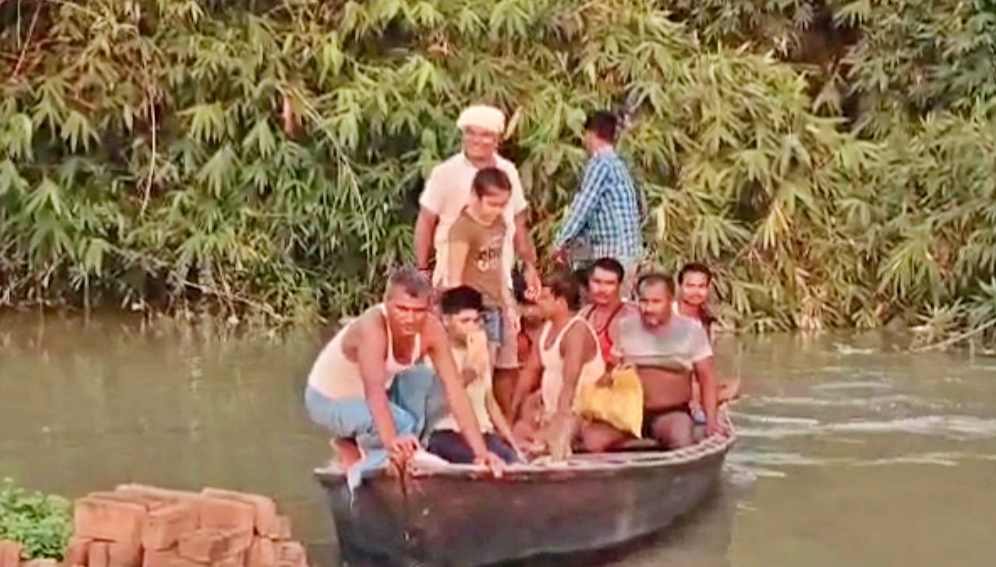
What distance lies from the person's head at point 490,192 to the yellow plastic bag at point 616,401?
0.80 meters

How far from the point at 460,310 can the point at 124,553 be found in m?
1.84

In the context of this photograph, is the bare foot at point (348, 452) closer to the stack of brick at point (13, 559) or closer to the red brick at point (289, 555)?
the red brick at point (289, 555)

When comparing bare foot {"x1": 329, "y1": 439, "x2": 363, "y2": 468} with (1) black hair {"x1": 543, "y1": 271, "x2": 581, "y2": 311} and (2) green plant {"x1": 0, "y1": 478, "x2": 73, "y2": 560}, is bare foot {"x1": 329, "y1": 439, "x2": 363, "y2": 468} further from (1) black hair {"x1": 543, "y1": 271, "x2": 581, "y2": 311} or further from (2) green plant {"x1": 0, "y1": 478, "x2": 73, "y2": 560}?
(1) black hair {"x1": 543, "y1": 271, "x2": 581, "y2": 311}

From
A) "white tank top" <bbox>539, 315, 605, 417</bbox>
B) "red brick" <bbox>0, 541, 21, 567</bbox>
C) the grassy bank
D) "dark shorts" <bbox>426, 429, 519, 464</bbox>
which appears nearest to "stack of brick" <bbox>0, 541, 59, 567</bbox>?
"red brick" <bbox>0, 541, 21, 567</bbox>

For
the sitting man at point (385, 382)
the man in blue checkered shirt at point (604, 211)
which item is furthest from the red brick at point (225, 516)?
the man in blue checkered shirt at point (604, 211)

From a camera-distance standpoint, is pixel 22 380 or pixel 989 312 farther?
pixel 989 312

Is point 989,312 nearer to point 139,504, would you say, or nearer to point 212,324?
point 212,324

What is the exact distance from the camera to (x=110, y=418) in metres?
11.5

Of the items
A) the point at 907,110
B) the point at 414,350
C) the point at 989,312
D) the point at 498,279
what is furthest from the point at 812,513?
the point at 907,110

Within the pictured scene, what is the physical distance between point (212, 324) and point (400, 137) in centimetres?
179

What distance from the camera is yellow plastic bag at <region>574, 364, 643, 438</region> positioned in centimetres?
866

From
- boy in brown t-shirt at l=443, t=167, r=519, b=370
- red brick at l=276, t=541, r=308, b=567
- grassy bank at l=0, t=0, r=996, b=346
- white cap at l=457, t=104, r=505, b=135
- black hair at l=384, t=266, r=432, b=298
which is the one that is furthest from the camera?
grassy bank at l=0, t=0, r=996, b=346

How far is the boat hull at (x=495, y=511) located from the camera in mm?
7695

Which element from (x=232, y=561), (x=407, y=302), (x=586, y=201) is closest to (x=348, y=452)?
(x=407, y=302)
